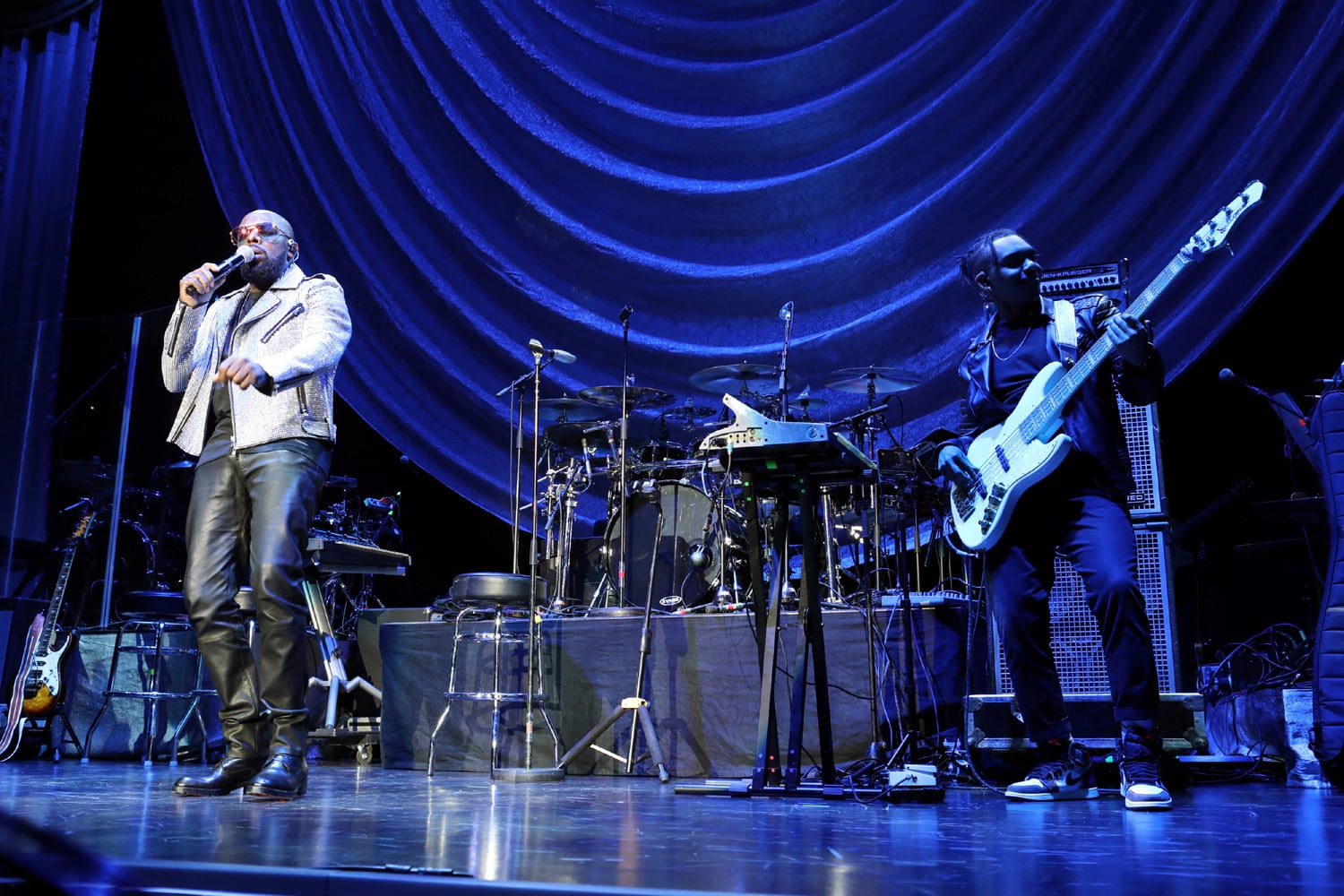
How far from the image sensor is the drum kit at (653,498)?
5941 millimetres

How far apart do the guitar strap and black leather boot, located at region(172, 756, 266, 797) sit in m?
2.65

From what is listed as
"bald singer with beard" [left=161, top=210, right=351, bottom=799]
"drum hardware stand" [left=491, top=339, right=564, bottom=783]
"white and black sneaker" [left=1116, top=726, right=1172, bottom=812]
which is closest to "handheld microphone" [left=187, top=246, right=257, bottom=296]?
"bald singer with beard" [left=161, top=210, right=351, bottom=799]

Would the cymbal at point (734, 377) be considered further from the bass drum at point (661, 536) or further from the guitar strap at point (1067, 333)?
the guitar strap at point (1067, 333)

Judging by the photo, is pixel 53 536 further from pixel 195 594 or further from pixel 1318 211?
pixel 1318 211

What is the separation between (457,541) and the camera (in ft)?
26.3

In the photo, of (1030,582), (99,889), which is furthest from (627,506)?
(99,889)

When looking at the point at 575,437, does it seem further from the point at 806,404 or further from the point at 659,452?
the point at 806,404

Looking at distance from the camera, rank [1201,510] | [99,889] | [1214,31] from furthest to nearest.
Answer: [1201,510], [1214,31], [99,889]

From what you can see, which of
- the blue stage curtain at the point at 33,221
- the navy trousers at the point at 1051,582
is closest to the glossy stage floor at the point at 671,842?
the navy trousers at the point at 1051,582

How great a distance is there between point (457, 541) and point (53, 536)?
2.56 metres

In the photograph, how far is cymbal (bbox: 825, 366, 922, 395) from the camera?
16.5ft

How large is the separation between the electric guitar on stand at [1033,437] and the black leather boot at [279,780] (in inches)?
81.8

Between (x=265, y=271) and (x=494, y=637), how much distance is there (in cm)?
200

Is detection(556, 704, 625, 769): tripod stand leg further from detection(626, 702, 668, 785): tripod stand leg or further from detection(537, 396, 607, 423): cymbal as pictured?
detection(537, 396, 607, 423): cymbal
